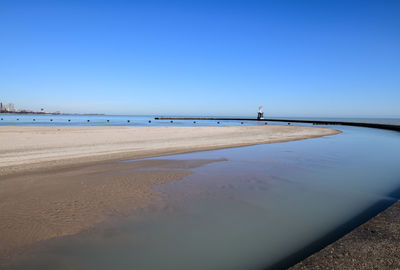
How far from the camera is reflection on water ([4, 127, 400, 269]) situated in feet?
12.3

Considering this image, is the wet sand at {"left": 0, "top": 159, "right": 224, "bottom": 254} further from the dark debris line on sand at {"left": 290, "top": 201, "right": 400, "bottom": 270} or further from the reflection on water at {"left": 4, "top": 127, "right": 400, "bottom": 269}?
the dark debris line on sand at {"left": 290, "top": 201, "right": 400, "bottom": 270}

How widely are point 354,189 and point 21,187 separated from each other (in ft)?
34.6

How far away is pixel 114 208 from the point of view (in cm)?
577

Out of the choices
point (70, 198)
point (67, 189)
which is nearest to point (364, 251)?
point (70, 198)

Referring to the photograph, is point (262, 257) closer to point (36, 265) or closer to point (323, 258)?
point (323, 258)

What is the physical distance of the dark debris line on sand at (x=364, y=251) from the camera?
315cm

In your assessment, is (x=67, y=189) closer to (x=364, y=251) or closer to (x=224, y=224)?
(x=224, y=224)

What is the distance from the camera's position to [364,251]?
136 inches

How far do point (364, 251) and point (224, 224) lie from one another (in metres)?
2.48

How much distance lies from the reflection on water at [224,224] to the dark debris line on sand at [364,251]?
597 mm

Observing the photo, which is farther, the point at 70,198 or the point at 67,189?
the point at 67,189

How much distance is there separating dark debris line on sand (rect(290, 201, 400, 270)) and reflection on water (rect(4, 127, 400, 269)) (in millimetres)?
597

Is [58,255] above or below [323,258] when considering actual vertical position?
below

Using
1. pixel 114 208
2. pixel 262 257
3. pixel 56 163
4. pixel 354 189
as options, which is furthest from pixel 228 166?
pixel 56 163
